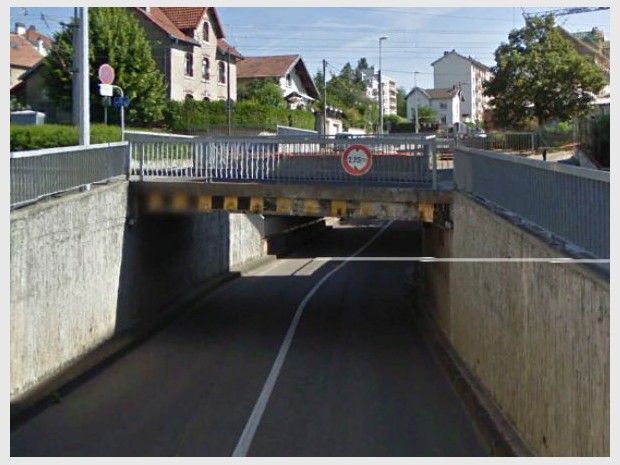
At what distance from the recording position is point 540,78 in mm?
43688

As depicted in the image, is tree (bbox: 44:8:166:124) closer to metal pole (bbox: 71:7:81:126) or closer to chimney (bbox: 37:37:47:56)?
metal pole (bbox: 71:7:81:126)

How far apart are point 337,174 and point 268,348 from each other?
183 inches

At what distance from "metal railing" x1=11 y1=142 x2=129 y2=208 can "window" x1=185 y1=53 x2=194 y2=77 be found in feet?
114

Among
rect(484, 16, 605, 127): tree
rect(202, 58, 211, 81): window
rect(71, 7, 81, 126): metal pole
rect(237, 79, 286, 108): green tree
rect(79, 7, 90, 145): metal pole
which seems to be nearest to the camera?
rect(79, 7, 90, 145): metal pole

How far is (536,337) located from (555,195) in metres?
1.73

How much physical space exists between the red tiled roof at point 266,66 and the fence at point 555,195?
54.6 m

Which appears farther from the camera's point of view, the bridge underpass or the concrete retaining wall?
the concrete retaining wall

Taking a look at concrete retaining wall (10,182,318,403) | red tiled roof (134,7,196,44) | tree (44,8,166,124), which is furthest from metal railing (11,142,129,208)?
red tiled roof (134,7,196,44)

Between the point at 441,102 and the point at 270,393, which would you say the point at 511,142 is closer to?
the point at 270,393

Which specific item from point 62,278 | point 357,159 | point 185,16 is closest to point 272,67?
point 185,16

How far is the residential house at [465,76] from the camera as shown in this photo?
130 meters

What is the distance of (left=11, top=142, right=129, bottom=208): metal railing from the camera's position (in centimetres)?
1472

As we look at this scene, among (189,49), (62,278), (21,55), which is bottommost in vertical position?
(62,278)

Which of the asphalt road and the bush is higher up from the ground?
the bush
